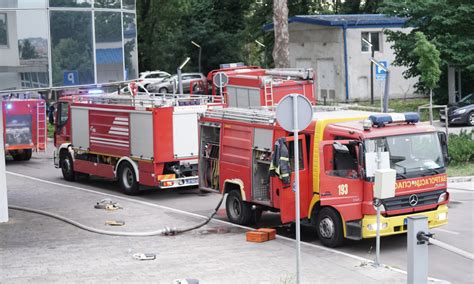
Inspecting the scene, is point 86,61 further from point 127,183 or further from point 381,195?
point 381,195

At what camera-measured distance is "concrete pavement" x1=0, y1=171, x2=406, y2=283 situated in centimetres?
1372

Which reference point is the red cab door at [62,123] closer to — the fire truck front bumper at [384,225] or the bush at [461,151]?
the bush at [461,151]

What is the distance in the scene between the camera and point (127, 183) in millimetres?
23734

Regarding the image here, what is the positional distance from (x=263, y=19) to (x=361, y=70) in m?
10.8

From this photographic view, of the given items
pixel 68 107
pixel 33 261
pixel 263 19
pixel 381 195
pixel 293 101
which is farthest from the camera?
pixel 263 19

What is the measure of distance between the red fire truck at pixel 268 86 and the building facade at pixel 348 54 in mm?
15893

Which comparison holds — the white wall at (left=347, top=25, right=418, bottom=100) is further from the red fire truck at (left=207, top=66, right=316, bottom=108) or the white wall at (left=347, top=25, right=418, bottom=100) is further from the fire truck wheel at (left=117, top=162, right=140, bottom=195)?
the fire truck wheel at (left=117, top=162, right=140, bottom=195)

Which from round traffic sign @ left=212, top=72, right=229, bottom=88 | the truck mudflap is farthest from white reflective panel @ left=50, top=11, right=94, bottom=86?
round traffic sign @ left=212, top=72, right=229, bottom=88

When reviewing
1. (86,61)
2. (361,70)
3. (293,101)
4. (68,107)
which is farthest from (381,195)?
(361,70)

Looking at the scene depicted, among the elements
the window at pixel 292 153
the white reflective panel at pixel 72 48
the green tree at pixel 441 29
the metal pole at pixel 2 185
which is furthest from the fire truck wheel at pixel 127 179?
the green tree at pixel 441 29

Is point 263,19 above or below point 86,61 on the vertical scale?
above

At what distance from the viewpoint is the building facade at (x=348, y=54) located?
46.2 m

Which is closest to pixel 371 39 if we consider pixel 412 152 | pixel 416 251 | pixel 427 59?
pixel 427 59

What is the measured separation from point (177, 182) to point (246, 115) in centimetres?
514
